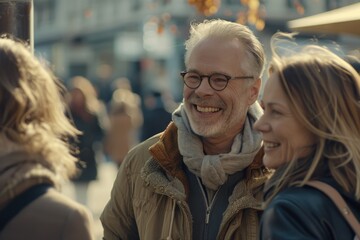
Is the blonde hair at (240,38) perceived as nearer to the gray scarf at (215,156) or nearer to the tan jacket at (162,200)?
the gray scarf at (215,156)

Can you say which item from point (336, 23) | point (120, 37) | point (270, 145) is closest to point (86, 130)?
point (336, 23)

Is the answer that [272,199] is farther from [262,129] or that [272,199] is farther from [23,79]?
[23,79]

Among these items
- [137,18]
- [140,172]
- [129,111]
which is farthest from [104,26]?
[140,172]

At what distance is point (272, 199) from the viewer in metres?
3.34

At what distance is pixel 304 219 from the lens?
10.4 ft

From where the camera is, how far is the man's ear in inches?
184

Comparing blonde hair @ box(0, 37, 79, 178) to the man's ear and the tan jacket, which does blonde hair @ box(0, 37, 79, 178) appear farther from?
the man's ear

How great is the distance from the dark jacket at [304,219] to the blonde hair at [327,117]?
7 cm

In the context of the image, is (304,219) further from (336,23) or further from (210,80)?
(336,23)

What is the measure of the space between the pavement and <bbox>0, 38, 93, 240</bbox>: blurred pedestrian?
8840 millimetres

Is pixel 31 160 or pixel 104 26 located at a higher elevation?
pixel 31 160

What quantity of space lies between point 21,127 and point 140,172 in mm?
1229

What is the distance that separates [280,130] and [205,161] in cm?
95

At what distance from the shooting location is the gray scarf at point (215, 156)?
4344 mm
